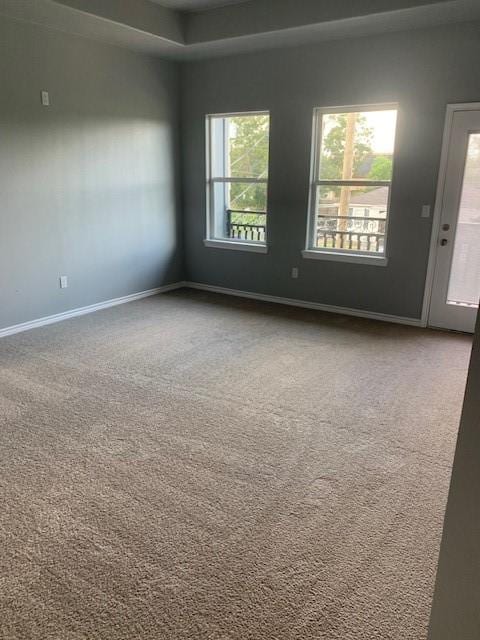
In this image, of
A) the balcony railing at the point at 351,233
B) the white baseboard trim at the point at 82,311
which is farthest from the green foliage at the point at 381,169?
the white baseboard trim at the point at 82,311

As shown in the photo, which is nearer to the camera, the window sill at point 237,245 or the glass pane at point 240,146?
the glass pane at point 240,146

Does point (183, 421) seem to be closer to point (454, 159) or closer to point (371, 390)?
point (371, 390)

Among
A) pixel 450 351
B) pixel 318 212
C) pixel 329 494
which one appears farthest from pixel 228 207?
pixel 329 494

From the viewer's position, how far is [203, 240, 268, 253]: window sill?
221 inches

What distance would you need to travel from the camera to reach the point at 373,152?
4.72 meters

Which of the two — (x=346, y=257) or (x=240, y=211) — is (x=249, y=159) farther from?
(x=346, y=257)

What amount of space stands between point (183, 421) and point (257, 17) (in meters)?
3.65

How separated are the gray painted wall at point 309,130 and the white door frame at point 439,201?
0.17ft

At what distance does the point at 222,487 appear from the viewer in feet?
7.52

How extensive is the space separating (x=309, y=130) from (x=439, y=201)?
4.92ft

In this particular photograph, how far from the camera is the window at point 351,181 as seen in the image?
468 centimetres

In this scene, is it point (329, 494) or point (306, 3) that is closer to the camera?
point (329, 494)

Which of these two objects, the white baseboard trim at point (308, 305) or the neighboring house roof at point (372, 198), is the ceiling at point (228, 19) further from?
the white baseboard trim at point (308, 305)

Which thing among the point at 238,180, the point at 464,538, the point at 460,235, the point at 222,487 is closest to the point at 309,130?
the point at 238,180
